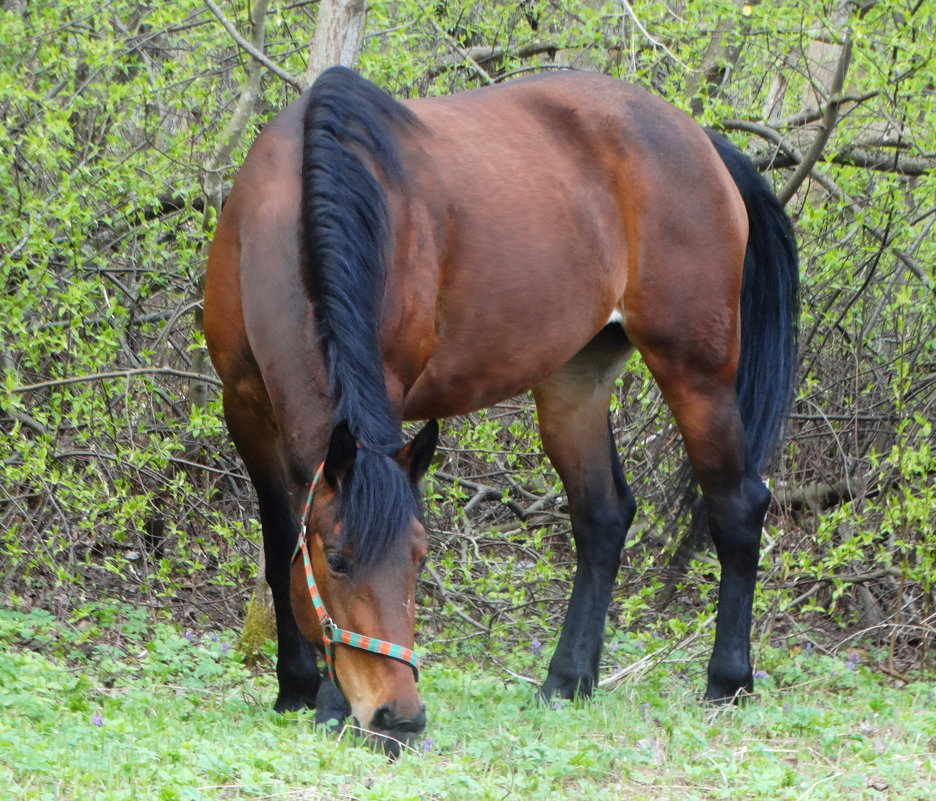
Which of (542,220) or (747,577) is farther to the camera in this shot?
(747,577)

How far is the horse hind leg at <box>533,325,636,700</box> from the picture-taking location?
475 centimetres

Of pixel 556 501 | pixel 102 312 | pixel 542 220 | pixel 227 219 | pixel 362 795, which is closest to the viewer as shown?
pixel 362 795

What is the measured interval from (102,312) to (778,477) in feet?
11.7

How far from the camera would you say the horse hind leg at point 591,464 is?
4.75 m

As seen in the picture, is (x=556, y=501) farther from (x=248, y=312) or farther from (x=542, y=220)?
(x=248, y=312)

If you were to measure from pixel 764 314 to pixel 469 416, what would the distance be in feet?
5.19

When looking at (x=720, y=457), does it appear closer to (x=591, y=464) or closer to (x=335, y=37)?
(x=591, y=464)

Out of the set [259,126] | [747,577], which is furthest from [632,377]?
[259,126]

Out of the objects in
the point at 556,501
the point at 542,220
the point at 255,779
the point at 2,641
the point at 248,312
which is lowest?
the point at 2,641

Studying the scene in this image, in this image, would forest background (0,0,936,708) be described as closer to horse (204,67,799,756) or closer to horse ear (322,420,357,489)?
horse (204,67,799,756)

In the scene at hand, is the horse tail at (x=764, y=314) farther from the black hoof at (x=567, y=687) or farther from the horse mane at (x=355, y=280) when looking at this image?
the horse mane at (x=355, y=280)

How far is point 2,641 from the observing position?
4.70 metres

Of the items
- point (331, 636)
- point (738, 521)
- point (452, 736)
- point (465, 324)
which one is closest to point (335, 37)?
point (465, 324)

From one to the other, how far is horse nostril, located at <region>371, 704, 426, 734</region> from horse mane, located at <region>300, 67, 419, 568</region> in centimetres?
38
